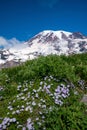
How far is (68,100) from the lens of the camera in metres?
9.48

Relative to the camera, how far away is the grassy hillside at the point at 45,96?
7.75 metres

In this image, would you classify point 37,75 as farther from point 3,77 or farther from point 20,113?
point 20,113

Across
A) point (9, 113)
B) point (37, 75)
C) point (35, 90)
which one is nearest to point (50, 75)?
point (37, 75)

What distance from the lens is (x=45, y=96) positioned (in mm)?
9383

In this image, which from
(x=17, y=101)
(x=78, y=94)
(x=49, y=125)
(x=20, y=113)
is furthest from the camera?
(x=78, y=94)

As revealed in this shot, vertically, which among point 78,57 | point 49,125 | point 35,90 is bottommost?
point 49,125

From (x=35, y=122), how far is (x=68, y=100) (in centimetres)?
185

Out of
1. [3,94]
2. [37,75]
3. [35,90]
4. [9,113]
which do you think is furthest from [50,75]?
[9,113]

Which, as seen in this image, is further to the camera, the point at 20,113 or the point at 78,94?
the point at 78,94

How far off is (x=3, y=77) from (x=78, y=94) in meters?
3.50

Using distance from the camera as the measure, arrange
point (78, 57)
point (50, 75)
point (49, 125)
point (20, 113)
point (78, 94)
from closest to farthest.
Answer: point (49, 125), point (20, 113), point (78, 94), point (50, 75), point (78, 57)

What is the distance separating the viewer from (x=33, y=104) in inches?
349

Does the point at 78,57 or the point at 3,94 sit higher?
the point at 78,57

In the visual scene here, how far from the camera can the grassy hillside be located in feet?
25.4
